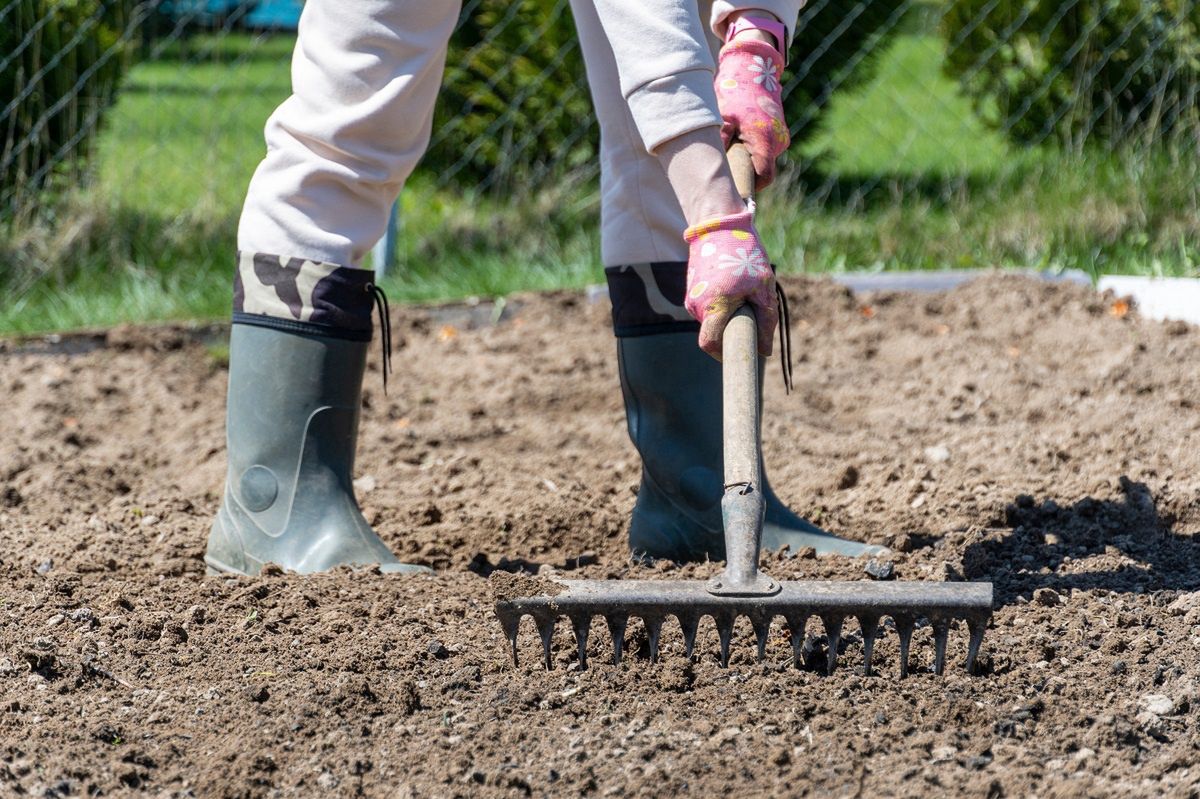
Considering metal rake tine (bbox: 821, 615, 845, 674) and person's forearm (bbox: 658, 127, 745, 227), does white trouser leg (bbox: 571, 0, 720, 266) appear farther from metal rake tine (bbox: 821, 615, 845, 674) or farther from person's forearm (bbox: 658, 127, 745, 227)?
metal rake tine (bbox: 821, 615, 845, 674)

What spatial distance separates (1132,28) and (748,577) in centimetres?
421

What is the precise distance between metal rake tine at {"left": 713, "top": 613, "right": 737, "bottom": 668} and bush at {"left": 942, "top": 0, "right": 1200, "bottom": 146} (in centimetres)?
385

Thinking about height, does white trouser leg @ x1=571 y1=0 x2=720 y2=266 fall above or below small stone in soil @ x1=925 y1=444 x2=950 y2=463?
above

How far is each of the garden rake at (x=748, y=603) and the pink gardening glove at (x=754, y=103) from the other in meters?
0.40

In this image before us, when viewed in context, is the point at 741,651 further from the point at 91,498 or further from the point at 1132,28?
the point at 1132,28

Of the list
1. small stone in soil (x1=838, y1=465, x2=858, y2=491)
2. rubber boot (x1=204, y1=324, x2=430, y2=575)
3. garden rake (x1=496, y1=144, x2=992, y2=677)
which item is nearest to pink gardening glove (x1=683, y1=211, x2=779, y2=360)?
garden rake (x1=496, y1=144, x2=992, y2=677)

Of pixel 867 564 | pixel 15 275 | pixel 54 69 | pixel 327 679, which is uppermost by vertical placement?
pixel 54 69

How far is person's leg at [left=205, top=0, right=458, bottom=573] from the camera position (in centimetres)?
208

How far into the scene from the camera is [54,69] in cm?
457

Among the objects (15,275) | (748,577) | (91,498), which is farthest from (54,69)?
(748,577)

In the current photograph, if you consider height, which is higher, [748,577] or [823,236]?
[823,236]

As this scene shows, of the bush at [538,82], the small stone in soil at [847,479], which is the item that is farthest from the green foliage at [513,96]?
the small stone in soil at [847,479]

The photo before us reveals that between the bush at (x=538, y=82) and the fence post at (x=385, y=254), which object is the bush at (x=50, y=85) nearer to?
the fence post at (x=385, y=254)

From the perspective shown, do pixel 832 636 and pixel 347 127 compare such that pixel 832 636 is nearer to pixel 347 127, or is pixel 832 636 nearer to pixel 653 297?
pixel 653 297
